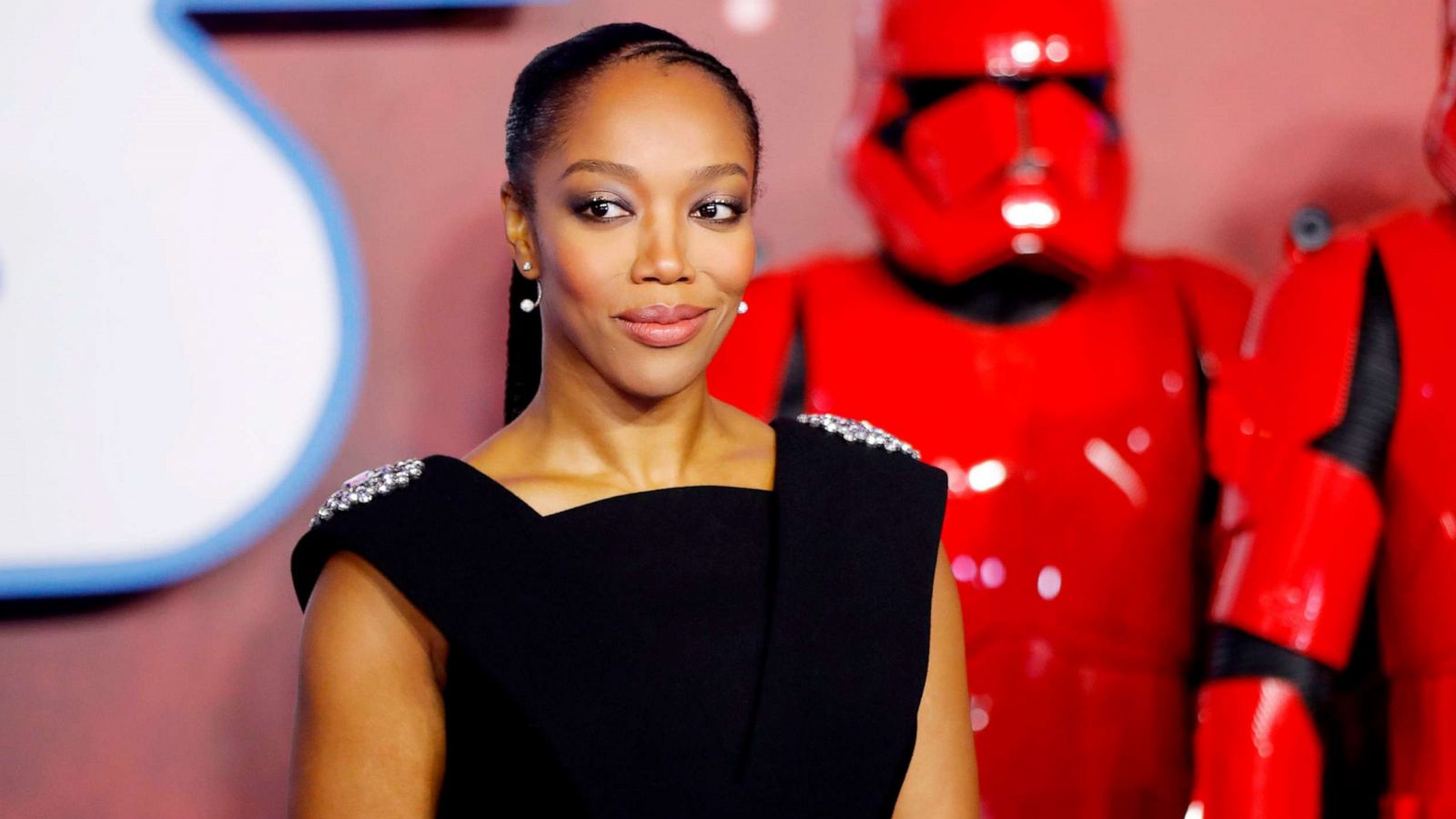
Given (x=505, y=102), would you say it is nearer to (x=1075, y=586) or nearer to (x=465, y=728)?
(x=1075, y=586)

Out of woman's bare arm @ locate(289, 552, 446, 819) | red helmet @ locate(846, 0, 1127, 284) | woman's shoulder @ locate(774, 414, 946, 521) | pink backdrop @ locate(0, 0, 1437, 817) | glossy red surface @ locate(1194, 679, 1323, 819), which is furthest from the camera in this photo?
pink backdrop @ locate(0, 0, 1437, 817)

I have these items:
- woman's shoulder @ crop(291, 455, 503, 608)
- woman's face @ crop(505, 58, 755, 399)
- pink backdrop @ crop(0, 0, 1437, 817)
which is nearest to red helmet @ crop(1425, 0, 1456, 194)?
pink backdrop @ crop(0, 0, 1437, 817)

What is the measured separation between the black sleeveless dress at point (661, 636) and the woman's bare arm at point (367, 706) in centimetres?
1

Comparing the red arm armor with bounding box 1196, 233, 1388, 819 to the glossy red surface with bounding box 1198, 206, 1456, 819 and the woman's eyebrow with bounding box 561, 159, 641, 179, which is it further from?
the woman's eyebrow with bounding box 561, 159, 641, 179

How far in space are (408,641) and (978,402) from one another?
30.1 inches

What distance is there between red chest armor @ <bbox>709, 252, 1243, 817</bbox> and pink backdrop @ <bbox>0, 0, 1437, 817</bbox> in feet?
1.26

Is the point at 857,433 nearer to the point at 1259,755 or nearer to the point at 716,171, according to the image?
the point at 716,171

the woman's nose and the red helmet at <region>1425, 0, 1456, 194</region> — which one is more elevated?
the red helmet at <region>1425, 0, 1456, 194</region>

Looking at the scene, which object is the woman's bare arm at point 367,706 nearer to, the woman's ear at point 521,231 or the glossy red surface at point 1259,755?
the woman's ear at point 521,231

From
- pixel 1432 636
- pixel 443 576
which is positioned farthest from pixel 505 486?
pixel 1432 636

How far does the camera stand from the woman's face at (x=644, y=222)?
0.81 m

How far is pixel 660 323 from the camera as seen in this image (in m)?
0.82

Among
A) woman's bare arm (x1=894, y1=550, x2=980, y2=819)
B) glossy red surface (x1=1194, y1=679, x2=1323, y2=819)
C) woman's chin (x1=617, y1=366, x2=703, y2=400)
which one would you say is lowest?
glossy red surface (x1=1194, y1=679, x2=1323, y2=819)

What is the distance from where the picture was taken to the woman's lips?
0.82 meters
